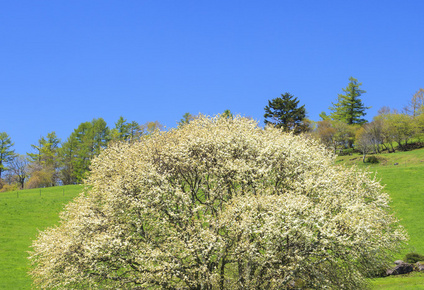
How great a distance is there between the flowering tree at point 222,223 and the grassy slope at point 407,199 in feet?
17.3

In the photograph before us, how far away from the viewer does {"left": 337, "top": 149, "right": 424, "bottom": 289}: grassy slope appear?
32.8m

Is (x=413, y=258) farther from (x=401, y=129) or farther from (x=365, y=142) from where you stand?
(x=401, y=129)

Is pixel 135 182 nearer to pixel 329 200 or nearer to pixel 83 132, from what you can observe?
pixel 329 200

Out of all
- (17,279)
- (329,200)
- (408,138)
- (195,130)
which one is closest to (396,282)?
(329,200)

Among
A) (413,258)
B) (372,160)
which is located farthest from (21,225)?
(372,160)

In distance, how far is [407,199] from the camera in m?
59.6

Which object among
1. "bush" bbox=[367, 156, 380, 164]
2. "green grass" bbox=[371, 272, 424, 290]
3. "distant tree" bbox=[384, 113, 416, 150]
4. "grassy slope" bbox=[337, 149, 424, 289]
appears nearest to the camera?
"green grass" bbox=[371, 272, 424, 290]

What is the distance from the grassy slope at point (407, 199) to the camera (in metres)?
32.8

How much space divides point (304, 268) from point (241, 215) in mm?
5410

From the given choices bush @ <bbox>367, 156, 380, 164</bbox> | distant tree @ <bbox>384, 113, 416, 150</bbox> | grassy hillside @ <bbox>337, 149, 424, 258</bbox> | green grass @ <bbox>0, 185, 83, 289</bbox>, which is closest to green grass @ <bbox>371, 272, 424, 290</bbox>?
grassy hillside @ <bbox>337, 149, 424, 258</bbox>

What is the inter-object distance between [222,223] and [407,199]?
1848 inches

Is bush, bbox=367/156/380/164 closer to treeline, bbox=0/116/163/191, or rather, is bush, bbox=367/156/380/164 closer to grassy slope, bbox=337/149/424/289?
grassy slope, bbox=337/149/424/289

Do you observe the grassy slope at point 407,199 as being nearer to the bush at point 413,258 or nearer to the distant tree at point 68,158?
the bush at point 413,258

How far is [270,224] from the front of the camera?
22172 mm
